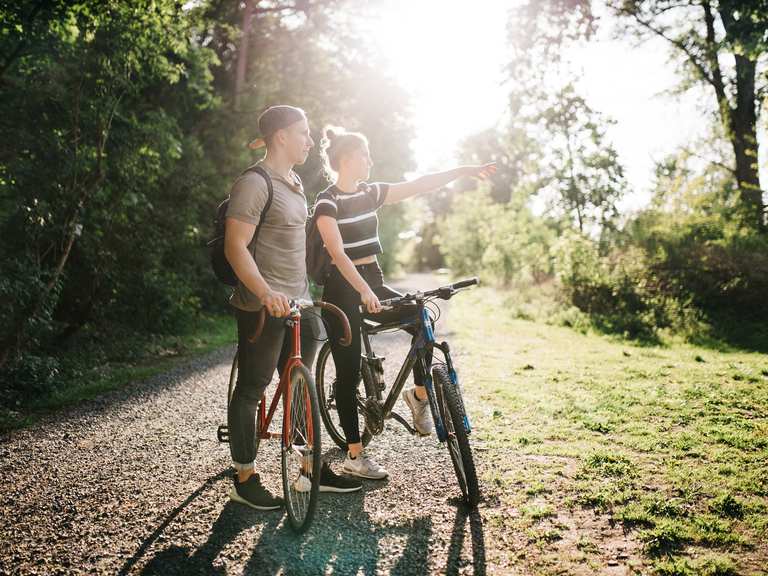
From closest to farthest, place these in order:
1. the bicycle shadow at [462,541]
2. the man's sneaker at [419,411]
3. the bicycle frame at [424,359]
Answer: the bicycle shadow at [462,541] → the bicycle frame at [424,359] → the man's sneaker at [419,411]

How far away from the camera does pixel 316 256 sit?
366 centimetres

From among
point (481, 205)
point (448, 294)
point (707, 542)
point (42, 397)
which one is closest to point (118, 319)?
point (42, 397)

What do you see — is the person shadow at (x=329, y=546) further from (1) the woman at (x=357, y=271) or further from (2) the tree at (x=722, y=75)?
(2) the tree at (x=722, y=75)

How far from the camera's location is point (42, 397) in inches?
250

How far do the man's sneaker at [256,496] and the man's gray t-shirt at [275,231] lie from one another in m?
1.11

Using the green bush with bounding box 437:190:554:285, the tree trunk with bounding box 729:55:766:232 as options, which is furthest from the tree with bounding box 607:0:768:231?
the green bush with bounding box 437:190:554:285

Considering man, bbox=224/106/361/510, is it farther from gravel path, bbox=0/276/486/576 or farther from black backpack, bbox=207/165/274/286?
gravel path, bbox=0/276/486/576

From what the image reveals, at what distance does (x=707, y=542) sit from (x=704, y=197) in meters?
13.0

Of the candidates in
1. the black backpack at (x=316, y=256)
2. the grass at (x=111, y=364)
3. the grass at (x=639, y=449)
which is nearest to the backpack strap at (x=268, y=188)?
the black backpack at (x=316, y=256)

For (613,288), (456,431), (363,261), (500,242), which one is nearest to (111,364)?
(363,261)

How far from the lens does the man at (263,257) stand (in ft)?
9.57

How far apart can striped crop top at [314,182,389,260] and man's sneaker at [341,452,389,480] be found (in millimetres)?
1419

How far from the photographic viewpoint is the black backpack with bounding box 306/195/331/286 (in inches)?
143

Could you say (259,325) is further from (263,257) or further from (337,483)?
(337,483)
